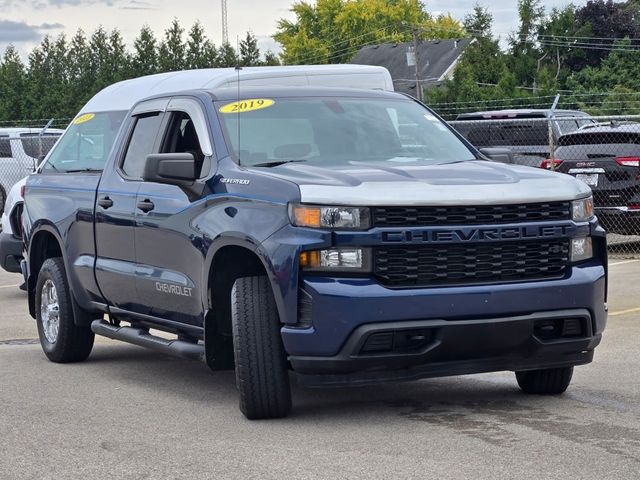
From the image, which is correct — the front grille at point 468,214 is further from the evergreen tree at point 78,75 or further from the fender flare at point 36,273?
the evergreen tree at point 78,75

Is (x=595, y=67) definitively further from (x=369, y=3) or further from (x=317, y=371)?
(x=317, y=371)

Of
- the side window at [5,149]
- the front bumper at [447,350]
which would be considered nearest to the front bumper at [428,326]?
the front bumper at [447,350]

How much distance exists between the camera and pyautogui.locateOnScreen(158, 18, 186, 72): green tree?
7988 centimetres

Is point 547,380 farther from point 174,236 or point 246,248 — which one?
point 174,236

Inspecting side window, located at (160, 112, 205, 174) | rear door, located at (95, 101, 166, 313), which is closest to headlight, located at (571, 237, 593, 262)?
side window, located at (160, 112, 205, 174)

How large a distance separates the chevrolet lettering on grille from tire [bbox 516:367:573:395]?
39.0 inches

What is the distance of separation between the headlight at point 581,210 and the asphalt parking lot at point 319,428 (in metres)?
1.00

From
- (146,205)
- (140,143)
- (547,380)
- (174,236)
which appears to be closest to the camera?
(547,380)

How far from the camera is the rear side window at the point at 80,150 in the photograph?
9727 millimetres

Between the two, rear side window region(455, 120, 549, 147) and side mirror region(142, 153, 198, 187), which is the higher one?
side mirror region(142, 153, 198, 187)

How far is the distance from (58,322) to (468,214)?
3.87 metres

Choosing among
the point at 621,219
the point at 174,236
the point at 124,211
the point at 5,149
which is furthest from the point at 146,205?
the point at 5,149

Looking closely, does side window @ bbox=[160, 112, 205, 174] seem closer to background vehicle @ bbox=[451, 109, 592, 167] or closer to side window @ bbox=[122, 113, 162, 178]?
side window @ bbox=[122, 113, 162, 178]

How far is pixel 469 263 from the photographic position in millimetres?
6934
